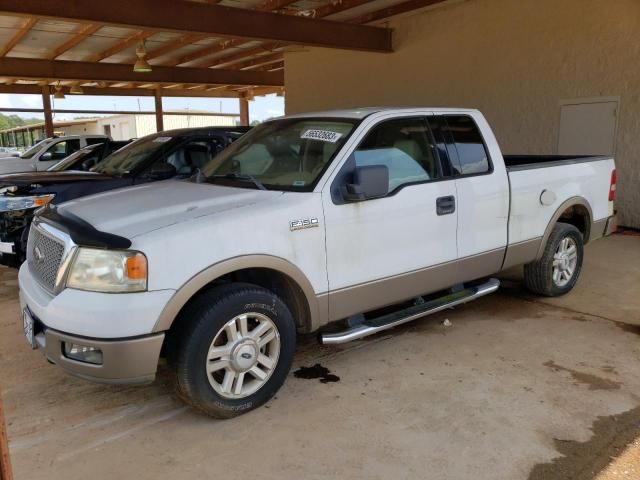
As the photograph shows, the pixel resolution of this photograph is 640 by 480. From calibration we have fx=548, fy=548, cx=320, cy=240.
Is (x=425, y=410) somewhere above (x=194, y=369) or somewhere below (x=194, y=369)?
below

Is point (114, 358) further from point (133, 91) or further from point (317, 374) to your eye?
point (133, 91)

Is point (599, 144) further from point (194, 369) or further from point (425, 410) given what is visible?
point (194, 369)

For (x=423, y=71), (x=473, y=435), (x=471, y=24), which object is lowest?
(x=473, y=435)

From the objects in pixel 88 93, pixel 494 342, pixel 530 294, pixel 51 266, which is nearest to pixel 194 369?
pixel 51 266

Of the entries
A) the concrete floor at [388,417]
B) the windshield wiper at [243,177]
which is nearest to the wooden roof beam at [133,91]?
the windshield wiper at [243,177]

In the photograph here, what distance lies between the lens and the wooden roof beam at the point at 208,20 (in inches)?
348

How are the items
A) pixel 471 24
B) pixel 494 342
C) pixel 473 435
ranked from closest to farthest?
pixel 473 435, pixel 494 342, pixel 471 24

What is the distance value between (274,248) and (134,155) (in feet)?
15.3

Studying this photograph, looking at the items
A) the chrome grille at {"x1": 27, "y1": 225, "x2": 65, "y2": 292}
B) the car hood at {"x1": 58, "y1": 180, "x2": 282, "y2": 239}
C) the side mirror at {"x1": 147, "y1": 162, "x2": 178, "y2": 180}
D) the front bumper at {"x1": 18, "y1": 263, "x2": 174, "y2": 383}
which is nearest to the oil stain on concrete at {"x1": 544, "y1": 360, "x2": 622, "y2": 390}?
the car hood at {"x1": 58, "y1": 180, "x2": 282, "y2": 239}

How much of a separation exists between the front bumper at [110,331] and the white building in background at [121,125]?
144 feet

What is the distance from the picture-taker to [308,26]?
11031 mm

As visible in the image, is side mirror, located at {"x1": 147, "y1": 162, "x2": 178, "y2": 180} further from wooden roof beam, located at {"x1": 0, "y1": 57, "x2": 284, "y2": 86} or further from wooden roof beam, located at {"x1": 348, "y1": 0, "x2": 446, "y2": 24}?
wooden roof beam, located at {"x1": 0, "y1": 57, "x2": 284, "y2": 86}

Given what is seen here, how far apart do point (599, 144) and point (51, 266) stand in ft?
28.4

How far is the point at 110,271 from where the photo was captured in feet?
9.50
